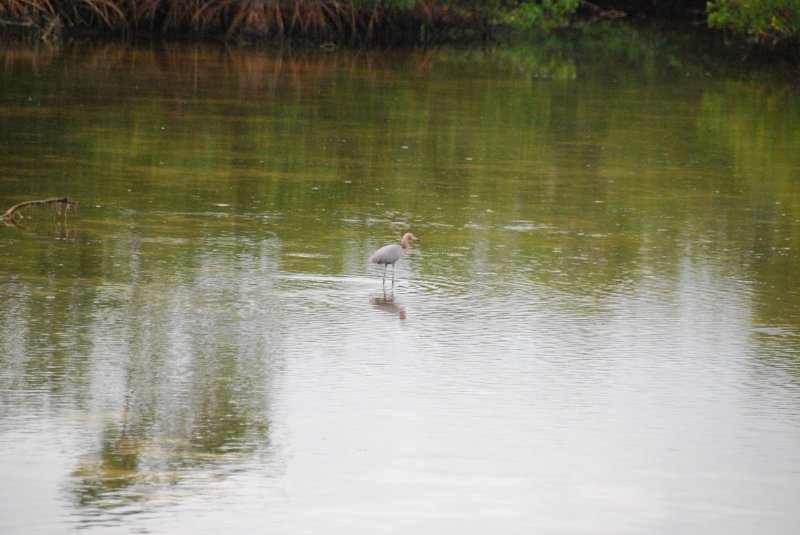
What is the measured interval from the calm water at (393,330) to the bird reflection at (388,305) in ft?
0.09

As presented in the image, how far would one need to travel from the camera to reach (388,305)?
7906 millimetres

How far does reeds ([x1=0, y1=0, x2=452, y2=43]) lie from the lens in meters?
27.6

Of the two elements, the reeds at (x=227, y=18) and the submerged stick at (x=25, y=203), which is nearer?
the submerged stick at (x=25, y=203)

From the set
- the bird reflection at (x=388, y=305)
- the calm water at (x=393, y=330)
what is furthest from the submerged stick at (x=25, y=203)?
the bird reflection at (x=388, y=305)

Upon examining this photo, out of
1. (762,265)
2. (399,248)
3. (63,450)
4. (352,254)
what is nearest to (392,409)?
(63,450)

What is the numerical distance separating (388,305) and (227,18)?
840 inches

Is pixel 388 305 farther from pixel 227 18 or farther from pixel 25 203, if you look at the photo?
pixel 227 18

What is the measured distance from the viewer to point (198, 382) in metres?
6.40

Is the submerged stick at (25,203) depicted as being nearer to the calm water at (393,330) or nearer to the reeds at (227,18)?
the calm water at (393,330)

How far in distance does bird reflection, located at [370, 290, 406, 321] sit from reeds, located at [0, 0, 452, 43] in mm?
19752

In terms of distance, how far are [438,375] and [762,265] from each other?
3.32m

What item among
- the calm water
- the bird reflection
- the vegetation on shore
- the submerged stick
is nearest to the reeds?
the vegetation on shore

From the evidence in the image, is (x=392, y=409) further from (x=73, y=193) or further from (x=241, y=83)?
(x=241, y=83)

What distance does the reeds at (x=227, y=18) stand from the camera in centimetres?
2761
